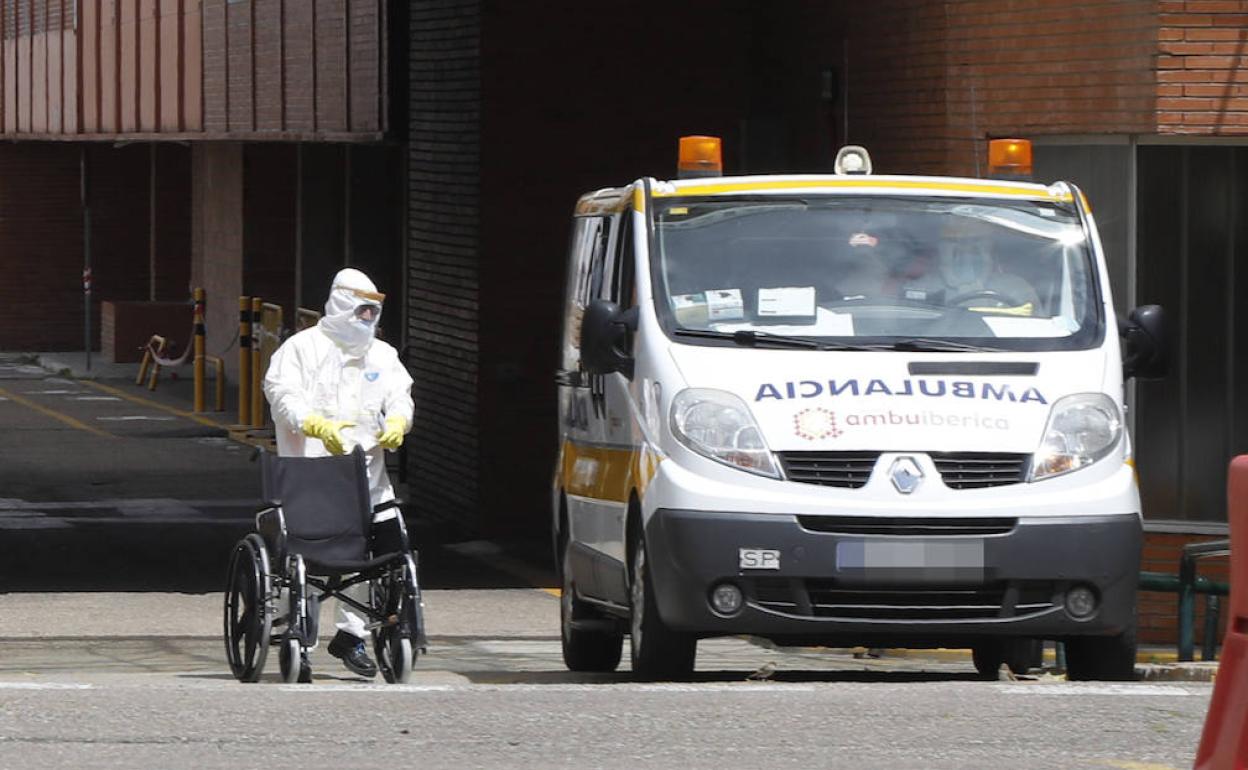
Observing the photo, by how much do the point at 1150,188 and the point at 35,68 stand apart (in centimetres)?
2736

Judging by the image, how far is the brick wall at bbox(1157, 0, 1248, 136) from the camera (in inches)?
542

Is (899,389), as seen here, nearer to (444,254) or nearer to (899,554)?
(899,554)

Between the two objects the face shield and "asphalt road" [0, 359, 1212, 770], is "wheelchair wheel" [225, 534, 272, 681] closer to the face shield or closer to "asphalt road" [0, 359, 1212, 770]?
"asphalt road" [0, 359, 1212, 770]

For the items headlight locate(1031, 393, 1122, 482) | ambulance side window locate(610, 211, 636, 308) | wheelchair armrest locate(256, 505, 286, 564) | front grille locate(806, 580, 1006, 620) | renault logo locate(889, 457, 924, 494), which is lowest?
front grille locate(806, 580, 1006, 620)

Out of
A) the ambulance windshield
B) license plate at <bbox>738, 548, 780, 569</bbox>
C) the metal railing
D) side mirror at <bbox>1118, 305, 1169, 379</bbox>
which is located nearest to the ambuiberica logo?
the ambulance windshield

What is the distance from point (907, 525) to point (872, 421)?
392mm

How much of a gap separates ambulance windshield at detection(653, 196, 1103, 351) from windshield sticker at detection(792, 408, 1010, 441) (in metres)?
0.46

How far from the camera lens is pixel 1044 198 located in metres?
10.6

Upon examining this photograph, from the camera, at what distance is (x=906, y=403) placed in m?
9.52

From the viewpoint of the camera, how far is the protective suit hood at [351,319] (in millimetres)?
10992

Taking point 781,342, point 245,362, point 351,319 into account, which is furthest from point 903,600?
point 245,362

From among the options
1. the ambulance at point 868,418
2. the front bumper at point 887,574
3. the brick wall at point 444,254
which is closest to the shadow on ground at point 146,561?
the brick wall at point 444,254

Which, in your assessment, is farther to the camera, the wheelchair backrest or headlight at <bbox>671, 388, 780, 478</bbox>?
the wheelchair backrest

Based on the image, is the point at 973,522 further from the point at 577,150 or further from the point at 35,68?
the point at 35,68
